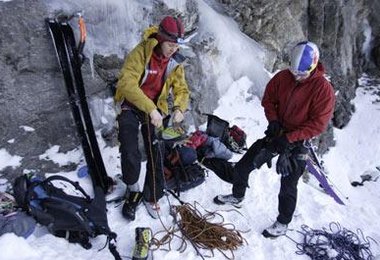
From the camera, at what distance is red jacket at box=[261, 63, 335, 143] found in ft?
14.0

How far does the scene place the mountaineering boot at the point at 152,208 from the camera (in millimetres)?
4793

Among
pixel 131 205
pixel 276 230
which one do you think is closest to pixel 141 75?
pixel 131 205

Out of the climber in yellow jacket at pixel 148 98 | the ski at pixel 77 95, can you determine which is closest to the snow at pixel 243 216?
the ski at pixel 77 95

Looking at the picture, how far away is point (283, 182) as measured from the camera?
466cm

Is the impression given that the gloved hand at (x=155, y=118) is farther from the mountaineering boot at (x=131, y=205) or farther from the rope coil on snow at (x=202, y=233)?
the rope coil on snow at (x=202, y=233)

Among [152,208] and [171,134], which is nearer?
[152,208]

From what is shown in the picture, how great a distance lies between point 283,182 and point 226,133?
228cm

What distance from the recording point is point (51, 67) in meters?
5.38

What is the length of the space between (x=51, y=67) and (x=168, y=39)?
188 cm

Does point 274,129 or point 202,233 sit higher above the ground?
point 274,129

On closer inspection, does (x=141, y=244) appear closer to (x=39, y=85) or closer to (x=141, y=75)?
(x=141, y=75)

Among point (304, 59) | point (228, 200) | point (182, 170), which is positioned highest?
point (304, 59)

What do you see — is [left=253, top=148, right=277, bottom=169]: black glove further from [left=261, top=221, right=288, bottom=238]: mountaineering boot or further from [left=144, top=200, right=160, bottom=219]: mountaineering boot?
[left=144, top=200, right=160, bottom=219]: mountaineering boot

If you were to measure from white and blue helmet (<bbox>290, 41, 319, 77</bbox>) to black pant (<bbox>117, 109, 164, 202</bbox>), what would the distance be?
1.68 meters
